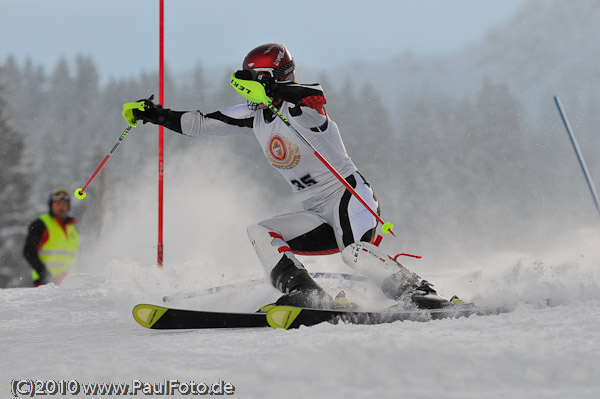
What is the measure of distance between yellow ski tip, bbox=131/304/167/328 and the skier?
26.4 inches

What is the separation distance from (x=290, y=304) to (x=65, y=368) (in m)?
1.31

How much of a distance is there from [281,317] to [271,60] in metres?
1.62

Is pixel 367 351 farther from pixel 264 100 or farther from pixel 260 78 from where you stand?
pixel 260 78

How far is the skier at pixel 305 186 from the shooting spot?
3197 millimetres

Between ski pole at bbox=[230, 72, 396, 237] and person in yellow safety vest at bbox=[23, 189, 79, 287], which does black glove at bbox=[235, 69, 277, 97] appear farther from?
person in yellow safety vest at bbox=[23, 189, 79, 287]

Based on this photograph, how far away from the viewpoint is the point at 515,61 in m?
57.4

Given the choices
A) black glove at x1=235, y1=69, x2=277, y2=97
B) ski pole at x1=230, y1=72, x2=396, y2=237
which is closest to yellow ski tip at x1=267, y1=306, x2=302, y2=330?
ski pole at x1=230, y1=72, x2=396, y2=237

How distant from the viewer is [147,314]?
2791 millimetres

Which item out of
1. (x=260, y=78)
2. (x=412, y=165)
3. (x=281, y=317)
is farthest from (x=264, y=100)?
(x=412, y=165)

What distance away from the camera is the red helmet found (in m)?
3.48

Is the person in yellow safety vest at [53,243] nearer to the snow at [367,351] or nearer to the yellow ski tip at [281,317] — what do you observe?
the snow at [367,351]

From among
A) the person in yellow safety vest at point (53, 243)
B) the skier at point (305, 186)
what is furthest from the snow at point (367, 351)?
the person in yellow safety vest at point (53, 243)

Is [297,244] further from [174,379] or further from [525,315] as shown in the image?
[174,379]

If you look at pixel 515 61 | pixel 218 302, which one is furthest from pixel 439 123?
pixel 218 302
